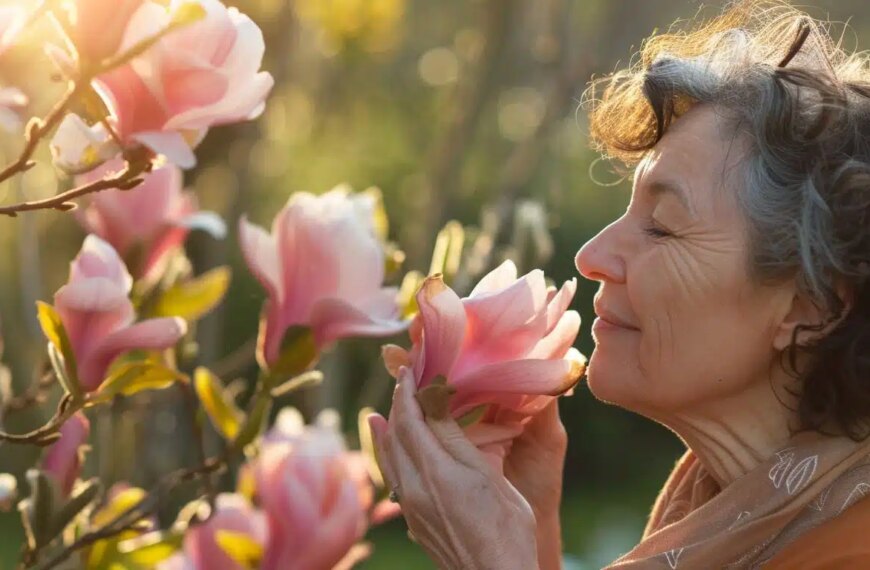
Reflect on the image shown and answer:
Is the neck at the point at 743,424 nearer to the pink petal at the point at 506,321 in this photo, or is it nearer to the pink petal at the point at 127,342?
the pink petal at the point at 506,321

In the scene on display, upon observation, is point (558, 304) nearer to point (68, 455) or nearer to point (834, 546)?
point (834, 546)

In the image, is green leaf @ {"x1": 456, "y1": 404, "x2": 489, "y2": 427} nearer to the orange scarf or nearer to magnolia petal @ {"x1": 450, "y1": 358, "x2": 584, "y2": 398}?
magnolia petal @ {"x1": 450, "y1": 358, "x2": 584, "y2": 398}

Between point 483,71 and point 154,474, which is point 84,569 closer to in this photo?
point 154,474

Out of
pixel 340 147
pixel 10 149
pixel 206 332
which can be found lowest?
pixel 340 147

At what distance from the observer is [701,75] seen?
1.27m

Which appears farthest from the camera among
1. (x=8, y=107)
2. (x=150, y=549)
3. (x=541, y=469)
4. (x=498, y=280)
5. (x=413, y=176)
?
(x=413, y=176)

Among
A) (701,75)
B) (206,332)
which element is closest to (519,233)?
(701,75)

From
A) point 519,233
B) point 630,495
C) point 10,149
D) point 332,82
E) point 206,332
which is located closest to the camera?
point 519,233

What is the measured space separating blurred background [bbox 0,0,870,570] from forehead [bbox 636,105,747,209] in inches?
12.6

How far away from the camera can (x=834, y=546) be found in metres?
1.14

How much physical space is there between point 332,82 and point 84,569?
3161mm

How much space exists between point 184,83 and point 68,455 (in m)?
0.38

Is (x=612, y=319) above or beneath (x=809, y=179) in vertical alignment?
beneath

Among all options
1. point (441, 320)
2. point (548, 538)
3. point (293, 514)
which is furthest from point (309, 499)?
point (441, 320)
